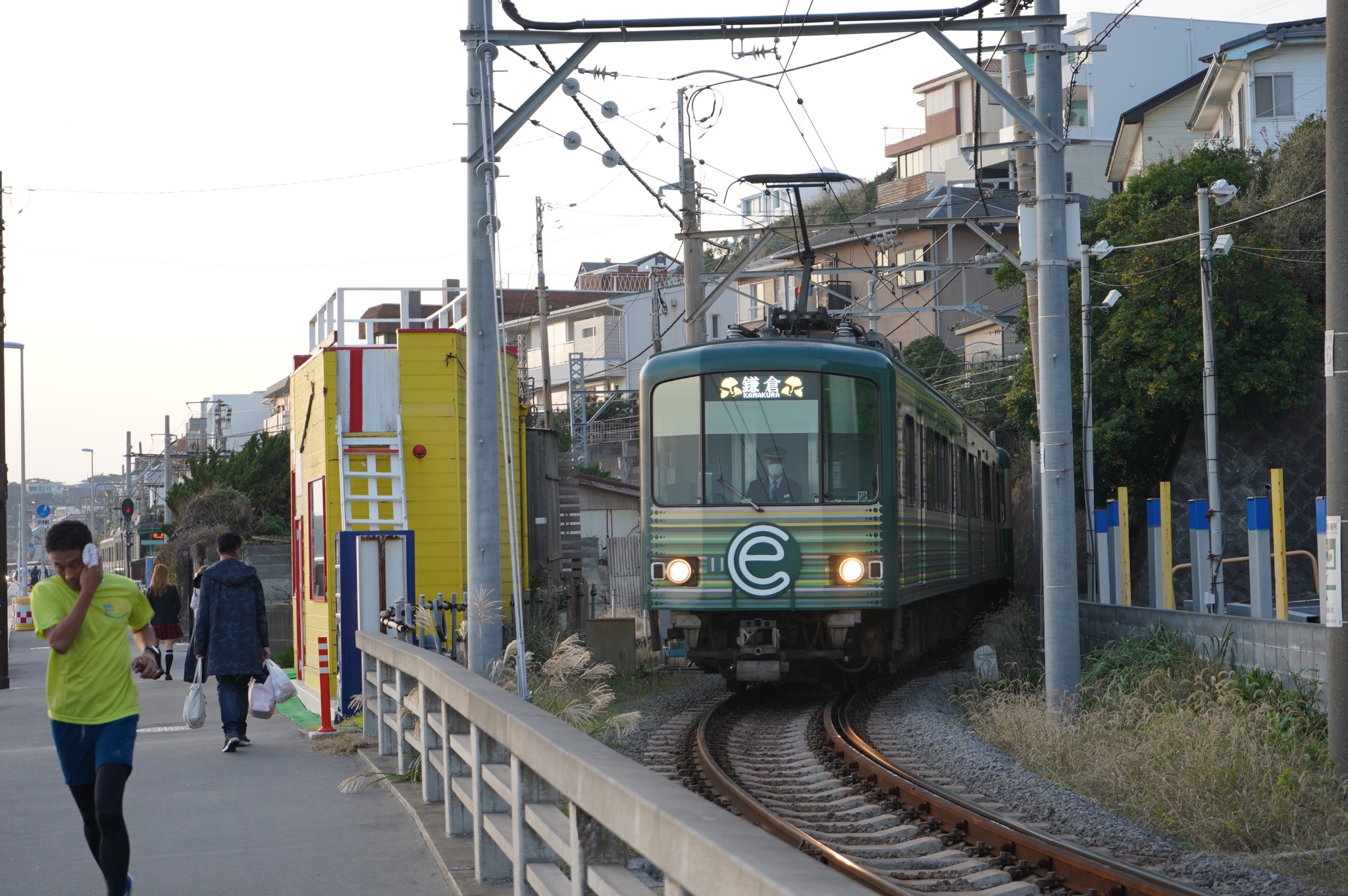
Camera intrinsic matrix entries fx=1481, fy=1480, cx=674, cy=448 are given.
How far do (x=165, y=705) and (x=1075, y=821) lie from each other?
10.5 meters

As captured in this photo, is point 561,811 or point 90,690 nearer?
point 561,811

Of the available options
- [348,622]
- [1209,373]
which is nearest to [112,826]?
[348,622]

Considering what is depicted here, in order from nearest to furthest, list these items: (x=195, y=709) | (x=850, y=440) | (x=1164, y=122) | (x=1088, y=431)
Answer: (x=195, y=709)
(x=850, y=440)
(x=1088, y=431)
(x=1164, y=122)

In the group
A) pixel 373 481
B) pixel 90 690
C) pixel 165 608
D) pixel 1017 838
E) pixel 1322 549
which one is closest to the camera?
pixel 90 690

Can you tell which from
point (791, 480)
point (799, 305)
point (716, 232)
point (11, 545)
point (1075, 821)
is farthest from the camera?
point (11, 545)

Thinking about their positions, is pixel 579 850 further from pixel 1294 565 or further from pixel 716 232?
pixel 1294 565

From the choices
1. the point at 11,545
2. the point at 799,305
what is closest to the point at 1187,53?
the point at 799,305

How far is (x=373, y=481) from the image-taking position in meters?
14.7

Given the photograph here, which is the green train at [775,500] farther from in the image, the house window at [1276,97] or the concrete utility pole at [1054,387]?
the house window at [1276,97]

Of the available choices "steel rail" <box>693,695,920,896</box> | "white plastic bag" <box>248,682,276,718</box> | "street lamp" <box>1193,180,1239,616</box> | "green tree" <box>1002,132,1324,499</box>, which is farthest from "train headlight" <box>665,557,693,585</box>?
"green tree" <box>1002,132,1324,499</box>

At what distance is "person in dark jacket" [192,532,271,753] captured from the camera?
10.6 meters

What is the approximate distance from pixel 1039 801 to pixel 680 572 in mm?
4994

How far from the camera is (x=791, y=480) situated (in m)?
13.0

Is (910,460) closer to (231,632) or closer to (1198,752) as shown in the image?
(1198,752)
